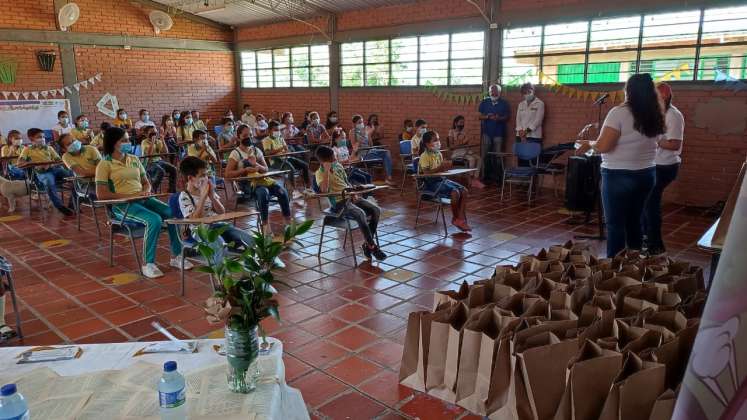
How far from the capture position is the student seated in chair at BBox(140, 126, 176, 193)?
24.4 ft

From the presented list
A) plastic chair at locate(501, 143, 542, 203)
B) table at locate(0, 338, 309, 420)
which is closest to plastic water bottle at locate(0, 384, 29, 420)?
table at locate(0, 338, 309, 420)

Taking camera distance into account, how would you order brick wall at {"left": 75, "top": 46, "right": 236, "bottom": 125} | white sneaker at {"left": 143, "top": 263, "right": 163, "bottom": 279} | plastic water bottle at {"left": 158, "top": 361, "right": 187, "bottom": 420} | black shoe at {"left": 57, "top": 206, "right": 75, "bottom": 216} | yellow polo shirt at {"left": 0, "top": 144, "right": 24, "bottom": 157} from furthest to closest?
1. brick wall at {"left": 75, "top": 46, "right": 236, "bottom": 125}
2. yellow polo shirt at {"left": 0, "top": 144, "right": 24, "bottom": 157}
3. black shoe at {"left": 57, "top": 206, "right": 75, "bottom": 216}
4. white sneaker at {"left": 143, "top": 263, "right": 163, "bottom": 279}
5. plastic water bottle at {"left": 158, "top": 361, "right": 187, "bottom": 420}

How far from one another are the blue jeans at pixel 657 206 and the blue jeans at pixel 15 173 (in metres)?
7.41

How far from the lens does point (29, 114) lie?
1036cm

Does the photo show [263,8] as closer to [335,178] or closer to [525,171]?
[525,171]

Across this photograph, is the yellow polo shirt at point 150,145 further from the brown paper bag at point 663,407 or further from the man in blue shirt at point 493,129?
the brown paper bag at point 663,407

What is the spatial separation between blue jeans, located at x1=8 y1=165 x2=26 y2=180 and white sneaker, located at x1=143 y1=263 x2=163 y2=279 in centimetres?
410

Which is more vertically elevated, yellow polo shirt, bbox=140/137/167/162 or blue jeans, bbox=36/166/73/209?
yellow polo shirt, bbox=140/137/167/162

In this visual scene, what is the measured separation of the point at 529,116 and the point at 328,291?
17.0 ft

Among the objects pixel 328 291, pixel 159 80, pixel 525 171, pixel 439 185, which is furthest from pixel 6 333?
pixel 159 80

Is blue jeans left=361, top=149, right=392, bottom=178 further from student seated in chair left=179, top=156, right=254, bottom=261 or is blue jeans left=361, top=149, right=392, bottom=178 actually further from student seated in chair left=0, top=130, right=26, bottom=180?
A: student seated in chair left=0, top=130, right=26, bottom=180

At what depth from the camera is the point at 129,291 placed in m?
4.01

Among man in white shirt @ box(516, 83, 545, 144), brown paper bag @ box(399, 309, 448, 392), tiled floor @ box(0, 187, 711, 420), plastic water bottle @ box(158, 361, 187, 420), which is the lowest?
tiled floor @ box(0, 187, 711, 420)

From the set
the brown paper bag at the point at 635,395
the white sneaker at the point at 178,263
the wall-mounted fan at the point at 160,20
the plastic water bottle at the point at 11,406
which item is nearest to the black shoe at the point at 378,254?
the white sneaker at the point at 178,263
